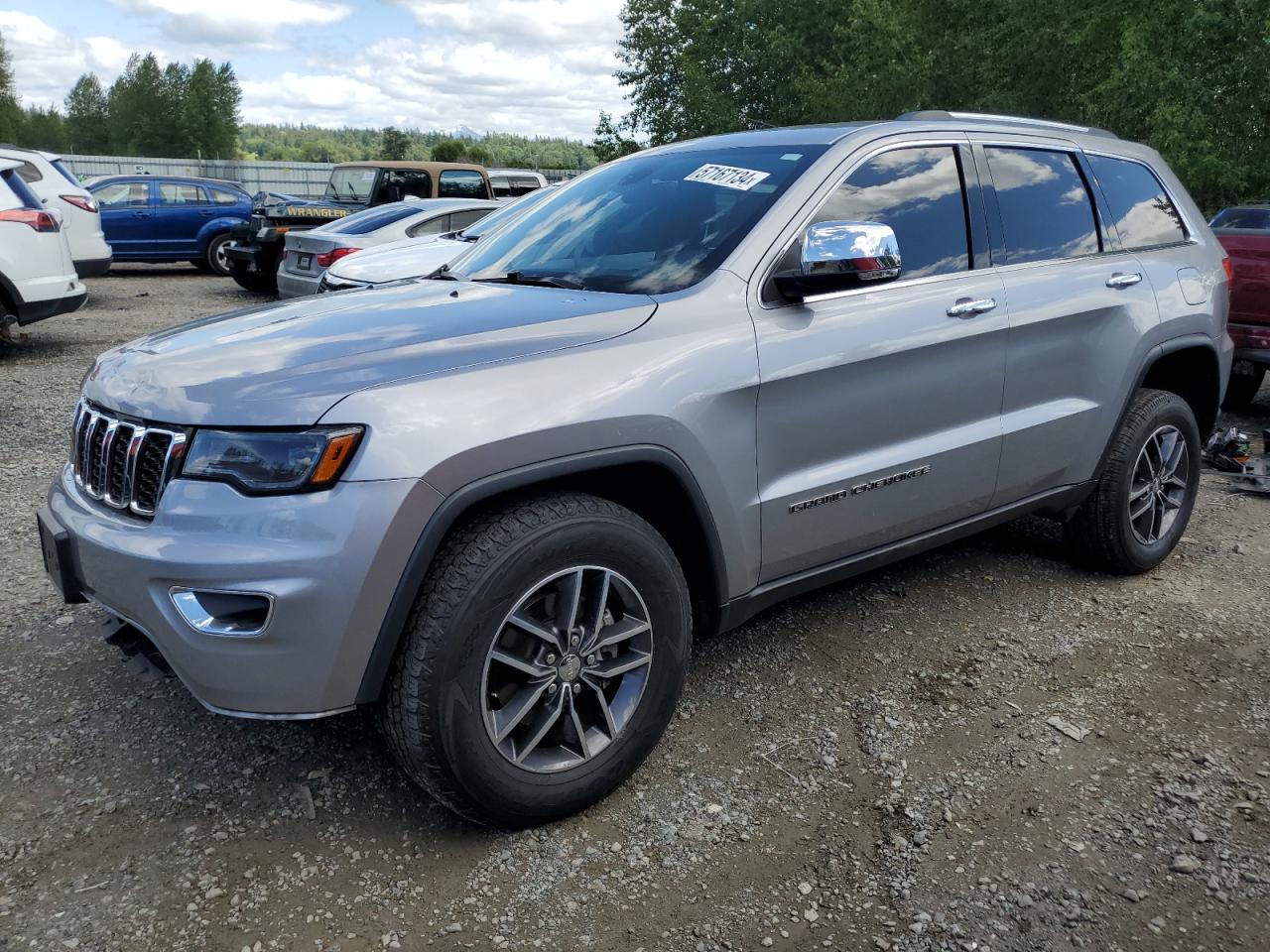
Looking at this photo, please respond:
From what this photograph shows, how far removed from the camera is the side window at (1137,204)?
428 centimetres

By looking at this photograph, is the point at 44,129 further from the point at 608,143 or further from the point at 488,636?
the point at 488,636

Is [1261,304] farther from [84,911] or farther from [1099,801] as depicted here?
[84,911]

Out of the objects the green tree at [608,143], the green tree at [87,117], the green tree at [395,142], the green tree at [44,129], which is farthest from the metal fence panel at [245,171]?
the green tree at [87,117]

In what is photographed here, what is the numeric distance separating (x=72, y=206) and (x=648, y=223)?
33.3ft

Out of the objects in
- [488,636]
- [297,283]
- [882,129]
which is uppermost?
[882,129]

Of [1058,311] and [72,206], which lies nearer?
[1058,311]

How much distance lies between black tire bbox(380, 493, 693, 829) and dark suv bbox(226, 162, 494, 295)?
39.8 feet

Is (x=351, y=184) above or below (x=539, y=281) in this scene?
above

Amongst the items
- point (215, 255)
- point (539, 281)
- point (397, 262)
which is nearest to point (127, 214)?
point (215, 255)

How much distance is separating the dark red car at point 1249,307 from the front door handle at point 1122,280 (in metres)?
3.52

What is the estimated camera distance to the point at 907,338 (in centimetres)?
333

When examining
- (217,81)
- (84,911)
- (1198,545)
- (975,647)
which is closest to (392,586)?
(84,911)

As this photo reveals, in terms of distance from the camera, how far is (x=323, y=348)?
8.64 feet

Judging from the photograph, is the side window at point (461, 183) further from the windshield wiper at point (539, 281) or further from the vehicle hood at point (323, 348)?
the vehicle hood at point (323, 348)
